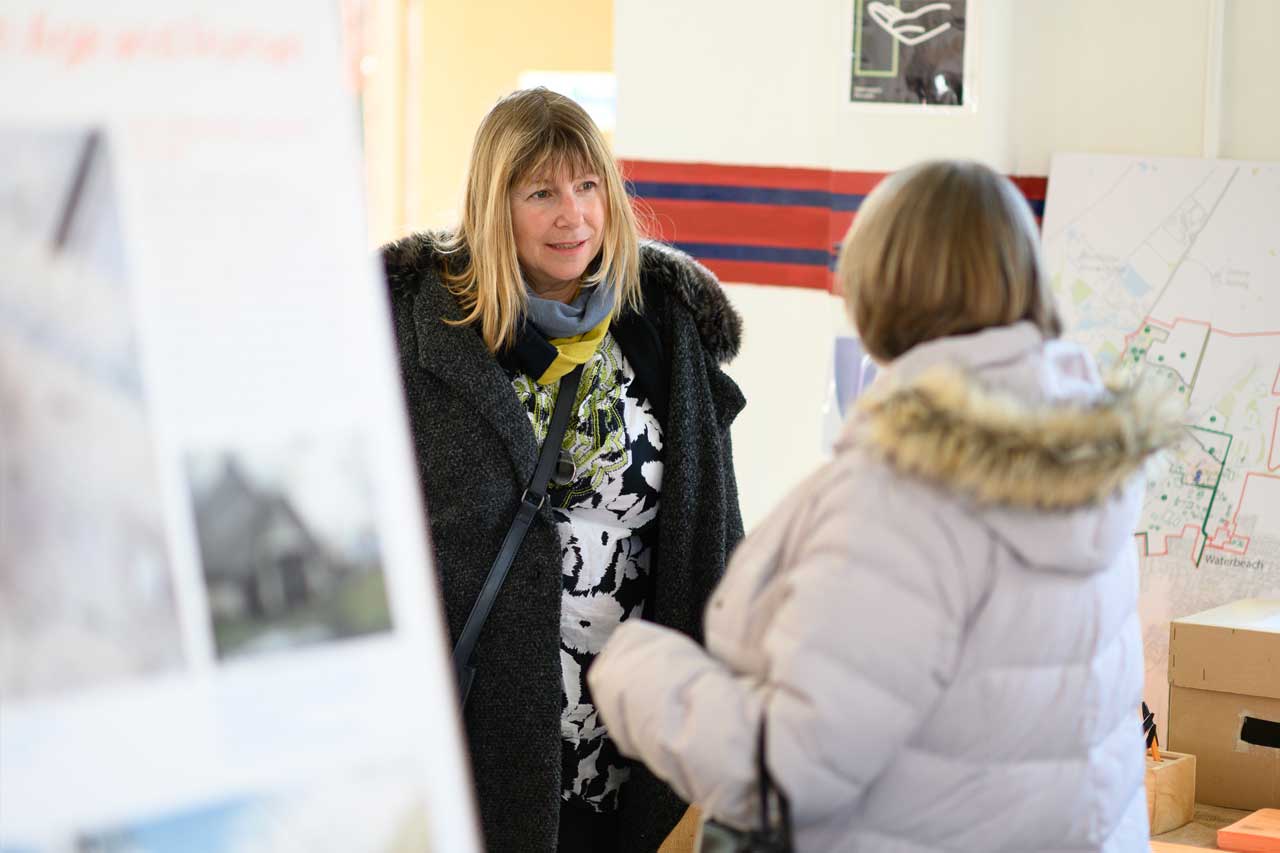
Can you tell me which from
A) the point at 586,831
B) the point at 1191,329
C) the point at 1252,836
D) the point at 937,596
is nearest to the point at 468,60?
the point at 1191,329

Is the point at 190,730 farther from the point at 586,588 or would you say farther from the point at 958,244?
the point at 586,588

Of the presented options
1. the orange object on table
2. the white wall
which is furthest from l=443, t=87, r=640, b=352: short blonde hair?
the white wall

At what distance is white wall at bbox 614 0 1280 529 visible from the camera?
10.9 feet

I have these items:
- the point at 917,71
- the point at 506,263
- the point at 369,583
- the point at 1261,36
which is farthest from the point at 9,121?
the point at 1261,36

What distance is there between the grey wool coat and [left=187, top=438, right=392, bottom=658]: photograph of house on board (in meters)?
1.09

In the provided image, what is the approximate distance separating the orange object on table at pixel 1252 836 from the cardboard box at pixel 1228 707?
0.60 feet

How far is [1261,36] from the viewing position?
3275 millimetres

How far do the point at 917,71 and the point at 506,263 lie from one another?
5.84 ft

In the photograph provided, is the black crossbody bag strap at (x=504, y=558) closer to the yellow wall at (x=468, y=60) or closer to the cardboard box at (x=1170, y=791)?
the cardboard box at (x=1170, y=791)

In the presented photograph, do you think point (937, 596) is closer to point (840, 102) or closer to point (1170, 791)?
point (1170, 791)

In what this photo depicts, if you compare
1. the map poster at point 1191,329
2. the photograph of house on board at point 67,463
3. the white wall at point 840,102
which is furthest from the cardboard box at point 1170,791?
the photograph of house on board at point 67,463

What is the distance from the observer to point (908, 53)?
3488 millimetres

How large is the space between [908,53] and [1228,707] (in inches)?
69.9

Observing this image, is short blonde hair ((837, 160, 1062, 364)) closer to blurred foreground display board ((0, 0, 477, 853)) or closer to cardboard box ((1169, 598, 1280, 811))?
blurred foreground display board ((0, 0, 477, 853))
